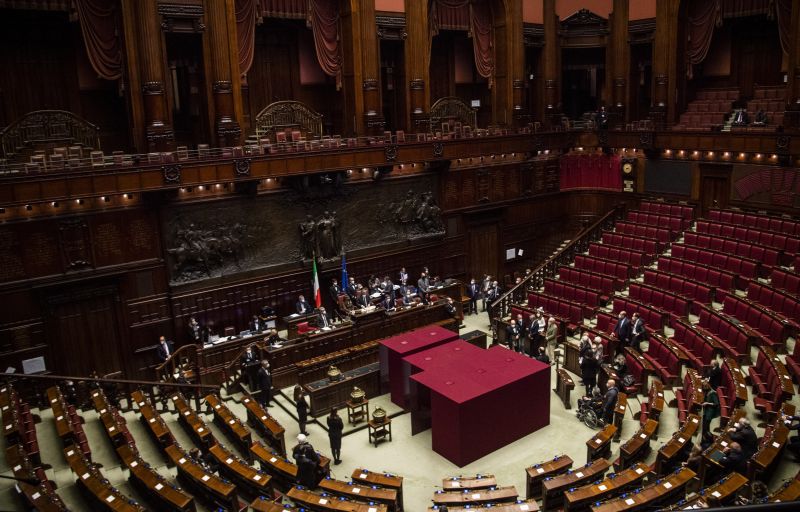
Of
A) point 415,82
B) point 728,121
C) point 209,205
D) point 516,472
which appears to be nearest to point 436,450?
point 516,472

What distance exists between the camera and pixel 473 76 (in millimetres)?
23578

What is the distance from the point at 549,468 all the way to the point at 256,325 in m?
8.60

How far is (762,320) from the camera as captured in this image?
1320 centimetres

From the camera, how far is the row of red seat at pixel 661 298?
588 inches

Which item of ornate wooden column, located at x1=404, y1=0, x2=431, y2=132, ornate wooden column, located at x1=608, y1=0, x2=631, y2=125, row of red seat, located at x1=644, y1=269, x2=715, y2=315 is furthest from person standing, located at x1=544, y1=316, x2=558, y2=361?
ornate wooden column, located at x1=608, y1=0, x2=631, y2=125

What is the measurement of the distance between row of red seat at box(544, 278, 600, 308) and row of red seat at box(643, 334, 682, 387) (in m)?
3.09

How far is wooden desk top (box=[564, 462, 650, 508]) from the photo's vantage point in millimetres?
8945

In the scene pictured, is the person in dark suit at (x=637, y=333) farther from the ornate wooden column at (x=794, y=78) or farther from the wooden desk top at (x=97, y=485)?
the wooden desk top at (x=97, y=485)

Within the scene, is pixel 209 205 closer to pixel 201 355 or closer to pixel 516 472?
pixel 201 355

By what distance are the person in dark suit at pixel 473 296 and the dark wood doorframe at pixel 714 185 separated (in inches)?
282

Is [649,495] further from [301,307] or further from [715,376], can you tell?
[301,307]

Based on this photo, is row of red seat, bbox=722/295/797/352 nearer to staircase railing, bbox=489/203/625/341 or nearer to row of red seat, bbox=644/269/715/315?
row of red seat, bbox=644/269/715/315

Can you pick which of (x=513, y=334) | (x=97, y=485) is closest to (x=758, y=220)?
(x=513, y=334)

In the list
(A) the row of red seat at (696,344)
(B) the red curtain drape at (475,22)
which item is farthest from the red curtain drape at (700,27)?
(A) the row of red seat at (696,344)
